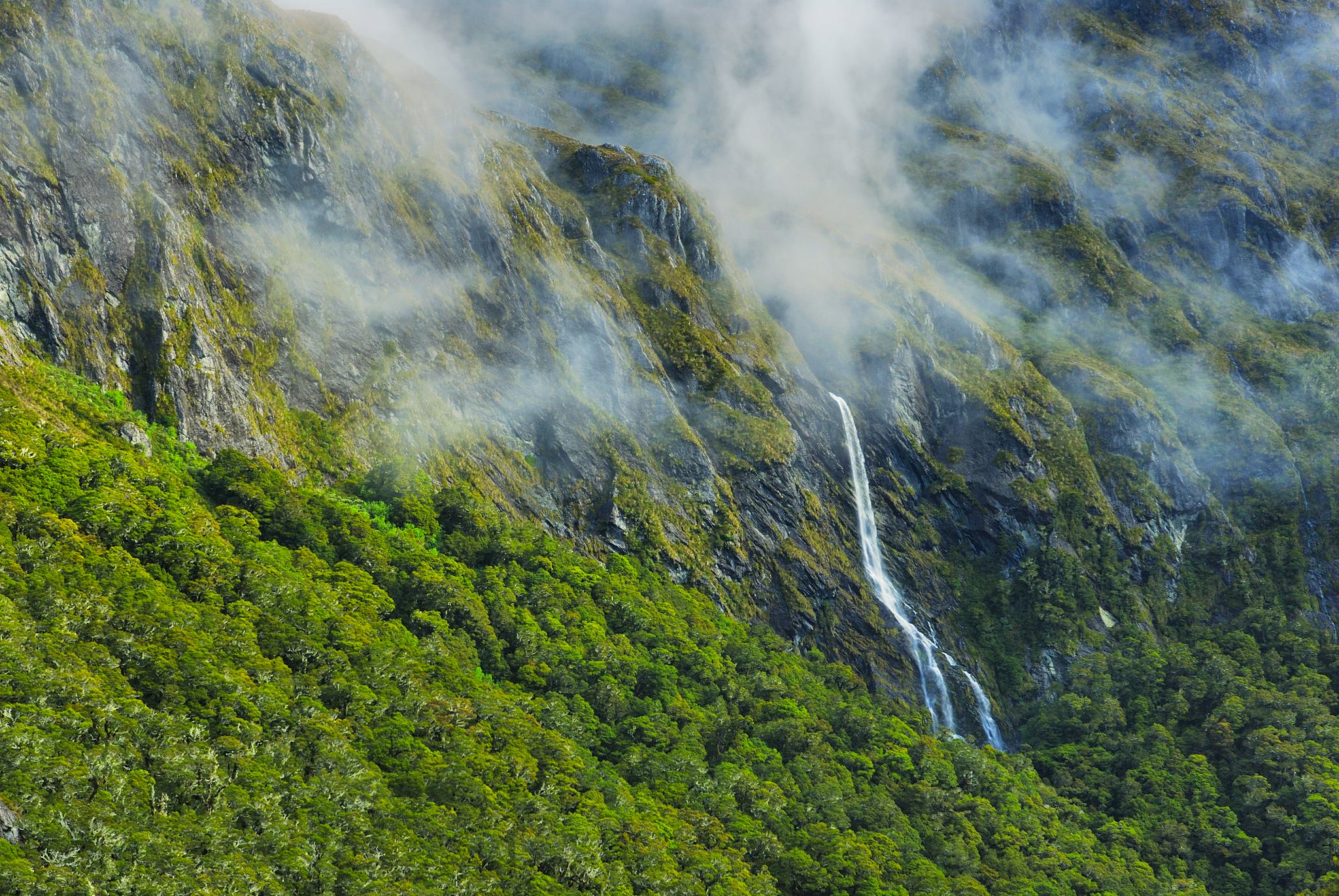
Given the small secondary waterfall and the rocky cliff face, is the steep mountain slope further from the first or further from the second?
the small secondary waterfall

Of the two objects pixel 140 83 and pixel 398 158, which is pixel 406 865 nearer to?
pixel 140 83

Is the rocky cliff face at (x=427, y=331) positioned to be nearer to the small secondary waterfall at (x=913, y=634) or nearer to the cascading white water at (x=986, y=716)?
the small secondary waterfall at (x=913, y=634)

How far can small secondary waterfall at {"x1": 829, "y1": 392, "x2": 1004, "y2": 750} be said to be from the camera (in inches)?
6176

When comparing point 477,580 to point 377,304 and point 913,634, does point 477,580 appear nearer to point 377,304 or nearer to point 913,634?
point 377,304

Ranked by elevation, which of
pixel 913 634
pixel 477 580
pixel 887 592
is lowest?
pixel 477 580

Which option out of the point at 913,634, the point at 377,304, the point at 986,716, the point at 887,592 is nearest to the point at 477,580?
the point at 377,304

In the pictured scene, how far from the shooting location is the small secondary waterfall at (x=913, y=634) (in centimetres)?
15688

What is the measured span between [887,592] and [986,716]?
2480 centimetres

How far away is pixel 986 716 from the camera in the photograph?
6294 inches

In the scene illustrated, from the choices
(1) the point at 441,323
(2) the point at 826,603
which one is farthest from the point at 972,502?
(1) the point at 441,323

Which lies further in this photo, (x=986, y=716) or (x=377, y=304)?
(x=986, y=716)

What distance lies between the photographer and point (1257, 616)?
618 feet

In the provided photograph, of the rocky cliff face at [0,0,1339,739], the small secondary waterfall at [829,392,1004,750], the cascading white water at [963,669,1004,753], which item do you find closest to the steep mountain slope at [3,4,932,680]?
the rocky cliff face at [0,0,1339,739]

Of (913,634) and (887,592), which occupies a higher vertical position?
(887,592)
